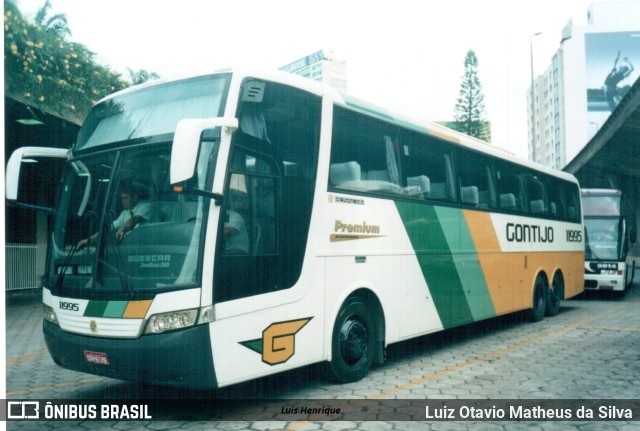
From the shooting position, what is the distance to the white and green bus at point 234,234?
4.94 meters

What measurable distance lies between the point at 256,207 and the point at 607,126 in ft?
67.2

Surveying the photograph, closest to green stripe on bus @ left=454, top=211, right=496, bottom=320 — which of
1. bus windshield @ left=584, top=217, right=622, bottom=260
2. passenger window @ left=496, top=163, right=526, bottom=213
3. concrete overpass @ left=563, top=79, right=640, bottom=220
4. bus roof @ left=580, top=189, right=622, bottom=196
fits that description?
passenger window @ left=496, top=163, right=526, bottom=213

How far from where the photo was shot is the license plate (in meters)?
5.04

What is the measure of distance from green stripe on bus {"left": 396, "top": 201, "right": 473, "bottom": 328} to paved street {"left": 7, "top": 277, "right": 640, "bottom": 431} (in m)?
0.59

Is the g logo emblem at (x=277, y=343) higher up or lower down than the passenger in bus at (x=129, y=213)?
lower down

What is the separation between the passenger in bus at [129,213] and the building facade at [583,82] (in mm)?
60798

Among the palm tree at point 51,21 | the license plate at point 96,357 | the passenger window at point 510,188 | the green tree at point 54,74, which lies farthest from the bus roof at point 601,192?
the license plate at point 96,357

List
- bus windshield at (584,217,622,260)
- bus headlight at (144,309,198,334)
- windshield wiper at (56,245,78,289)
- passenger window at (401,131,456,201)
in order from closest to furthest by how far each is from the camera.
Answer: bus headlight at (144,309,198,334) → windshield wiper at (56,245,78,289) → passenger window at (401,131,456,201) → bus windshield at (584,217,622,260)

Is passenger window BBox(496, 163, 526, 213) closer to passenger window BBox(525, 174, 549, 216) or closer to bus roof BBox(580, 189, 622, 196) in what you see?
passenger window BBox(525, 174, 549, 216)

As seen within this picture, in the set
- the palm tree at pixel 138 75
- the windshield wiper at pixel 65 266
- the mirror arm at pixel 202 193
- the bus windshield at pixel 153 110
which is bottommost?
the windshield wiper at pixel 65 266

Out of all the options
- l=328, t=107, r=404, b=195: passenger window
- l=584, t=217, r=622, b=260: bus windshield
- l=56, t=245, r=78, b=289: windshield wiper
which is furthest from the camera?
l=584, t=217, r=622, b=260: bus windshield

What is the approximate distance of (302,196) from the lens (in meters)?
6.01

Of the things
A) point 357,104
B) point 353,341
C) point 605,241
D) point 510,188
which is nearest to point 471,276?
point 510,188

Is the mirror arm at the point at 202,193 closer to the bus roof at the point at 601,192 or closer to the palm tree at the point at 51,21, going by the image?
the palm tree at the point at 51,21
